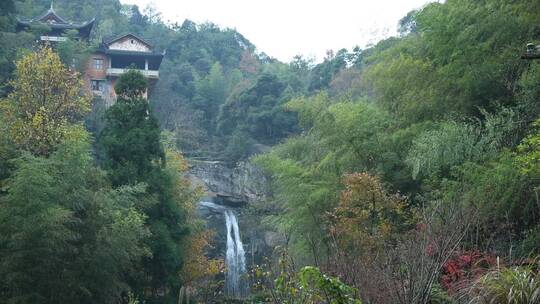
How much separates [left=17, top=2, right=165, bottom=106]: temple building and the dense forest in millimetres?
11418

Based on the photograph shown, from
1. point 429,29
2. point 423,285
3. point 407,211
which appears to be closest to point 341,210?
point 407,211

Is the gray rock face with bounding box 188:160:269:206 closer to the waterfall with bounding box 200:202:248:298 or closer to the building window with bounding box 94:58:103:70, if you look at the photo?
the waterfall with bounding box 200:202:248:298

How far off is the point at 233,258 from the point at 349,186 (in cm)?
1398

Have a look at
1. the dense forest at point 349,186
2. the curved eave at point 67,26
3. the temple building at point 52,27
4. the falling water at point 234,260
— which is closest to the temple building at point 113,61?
the curved eave at point 67,26

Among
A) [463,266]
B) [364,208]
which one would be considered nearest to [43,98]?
[364,208]

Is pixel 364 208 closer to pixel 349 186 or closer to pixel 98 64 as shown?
pixel 349 186

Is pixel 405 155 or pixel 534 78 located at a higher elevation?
pixel 534 78

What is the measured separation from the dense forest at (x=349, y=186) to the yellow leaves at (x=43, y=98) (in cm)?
5

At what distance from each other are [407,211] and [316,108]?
12.5 feet

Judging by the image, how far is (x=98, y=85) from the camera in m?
28.3

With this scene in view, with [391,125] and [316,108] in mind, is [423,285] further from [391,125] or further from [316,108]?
[316,108]

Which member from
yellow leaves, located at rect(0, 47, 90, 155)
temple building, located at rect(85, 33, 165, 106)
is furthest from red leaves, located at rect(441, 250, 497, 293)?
temple building, located at rect(85, 33, 165, 106)

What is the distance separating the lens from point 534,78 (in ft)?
30.6

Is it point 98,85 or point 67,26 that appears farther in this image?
point 98,85
